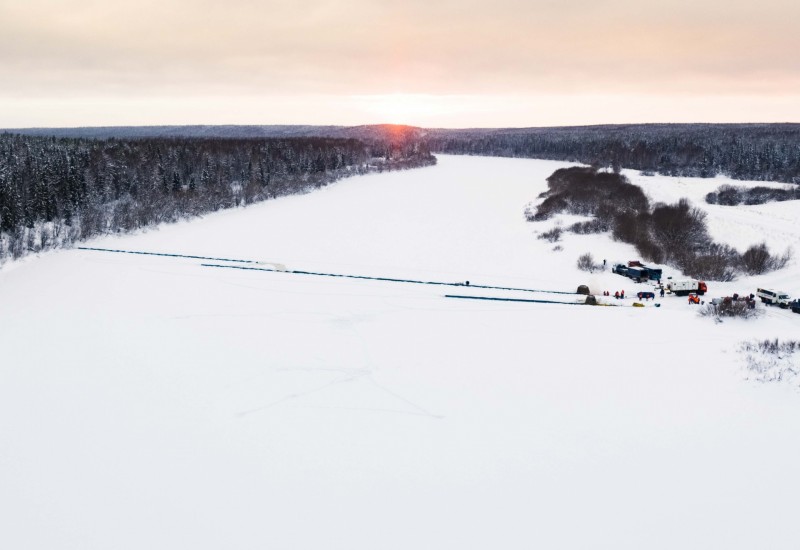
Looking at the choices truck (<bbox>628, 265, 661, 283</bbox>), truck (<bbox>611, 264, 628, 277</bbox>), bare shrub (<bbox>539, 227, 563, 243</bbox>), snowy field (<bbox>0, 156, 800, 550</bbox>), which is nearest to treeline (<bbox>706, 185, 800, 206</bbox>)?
bare shrub (<bbox>539, 227, 563, 243</bbox>)

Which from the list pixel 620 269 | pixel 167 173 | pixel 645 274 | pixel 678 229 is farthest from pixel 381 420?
pixel 167 173

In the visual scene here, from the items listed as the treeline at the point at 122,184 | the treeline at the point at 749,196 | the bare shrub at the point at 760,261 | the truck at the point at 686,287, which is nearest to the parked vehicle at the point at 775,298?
the truck at the point at 686,287

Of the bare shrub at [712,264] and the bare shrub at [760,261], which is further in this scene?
the bare shrub at [760,261]

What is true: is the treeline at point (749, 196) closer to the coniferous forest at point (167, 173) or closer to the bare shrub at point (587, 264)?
the coniferous forest at point (167, 173)

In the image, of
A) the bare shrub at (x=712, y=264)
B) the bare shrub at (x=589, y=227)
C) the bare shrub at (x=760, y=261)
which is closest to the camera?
the bare shrub at (x=712, y=264)

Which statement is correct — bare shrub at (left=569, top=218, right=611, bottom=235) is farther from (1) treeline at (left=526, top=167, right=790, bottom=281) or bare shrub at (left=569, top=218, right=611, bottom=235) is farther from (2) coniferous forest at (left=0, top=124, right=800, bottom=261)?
(2) coniferous forest at (left=0, top=124, right=800, bottom=261)
